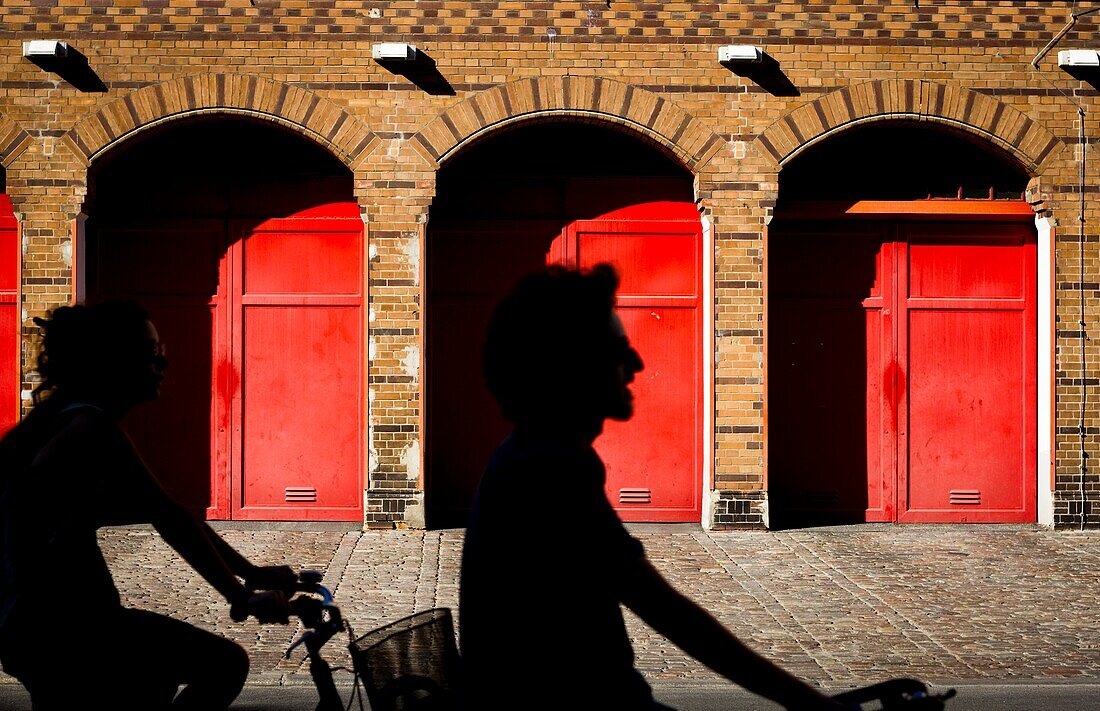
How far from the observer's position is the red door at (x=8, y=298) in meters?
11.4

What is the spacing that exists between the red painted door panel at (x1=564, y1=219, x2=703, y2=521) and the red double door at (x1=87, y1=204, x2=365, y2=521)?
2445 mm

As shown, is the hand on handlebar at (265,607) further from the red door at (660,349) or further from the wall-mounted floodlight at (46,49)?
the wall-mounted floodlight at (46,49)

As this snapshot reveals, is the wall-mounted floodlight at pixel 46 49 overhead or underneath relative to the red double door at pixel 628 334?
overhead

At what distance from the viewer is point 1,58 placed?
435 inches

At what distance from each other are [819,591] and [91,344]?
653 centimetres

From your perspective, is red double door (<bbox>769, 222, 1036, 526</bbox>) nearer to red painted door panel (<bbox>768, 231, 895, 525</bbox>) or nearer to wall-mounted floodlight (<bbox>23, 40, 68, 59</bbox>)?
red painted door panel (<bbox>768, 231, 895, 525</bbox>)

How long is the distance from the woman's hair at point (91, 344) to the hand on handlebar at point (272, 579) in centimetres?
65

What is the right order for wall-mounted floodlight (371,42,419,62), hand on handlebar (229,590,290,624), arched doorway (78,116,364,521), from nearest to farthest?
hand on handlebar (229,590,290,624)
wall-mounted floodlight (371,42,419,62)
arched doorway (78,116,364,521)

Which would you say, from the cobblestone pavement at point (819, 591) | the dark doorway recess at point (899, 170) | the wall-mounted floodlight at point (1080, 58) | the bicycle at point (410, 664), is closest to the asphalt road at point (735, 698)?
the cobblestone pavement at point (819, 591)

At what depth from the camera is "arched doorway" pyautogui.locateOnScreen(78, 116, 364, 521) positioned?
38.0 ft

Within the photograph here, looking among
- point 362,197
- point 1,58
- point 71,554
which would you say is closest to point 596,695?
point 71,554

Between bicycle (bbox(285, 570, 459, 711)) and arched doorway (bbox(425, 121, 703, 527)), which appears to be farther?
arched doorway (bbox(425, 121, 703, 527))

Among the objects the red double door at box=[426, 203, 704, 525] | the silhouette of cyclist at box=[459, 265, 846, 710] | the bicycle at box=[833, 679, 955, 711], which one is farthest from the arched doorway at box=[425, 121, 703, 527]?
the silhouette of cyclist at box=[459, 265, 846, 710]

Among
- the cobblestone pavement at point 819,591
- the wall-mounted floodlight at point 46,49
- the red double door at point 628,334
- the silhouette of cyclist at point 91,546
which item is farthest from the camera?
the red double door at point 628,334
